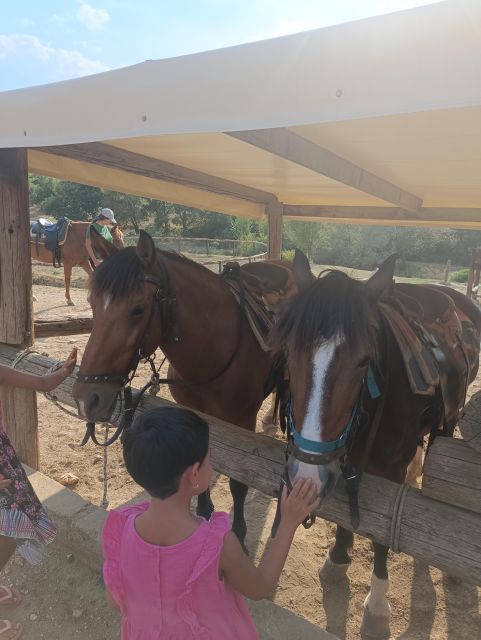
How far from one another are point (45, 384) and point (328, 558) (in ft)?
6.59

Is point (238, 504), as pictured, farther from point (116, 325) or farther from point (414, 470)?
point (414, 470)

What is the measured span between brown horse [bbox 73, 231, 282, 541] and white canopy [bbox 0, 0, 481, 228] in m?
0.61

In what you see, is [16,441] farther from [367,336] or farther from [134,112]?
[367,336]

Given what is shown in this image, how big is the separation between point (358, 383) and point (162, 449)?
75 centimetres

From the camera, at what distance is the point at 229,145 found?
2680mm

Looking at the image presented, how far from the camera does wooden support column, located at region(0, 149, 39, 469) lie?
8.29 feet

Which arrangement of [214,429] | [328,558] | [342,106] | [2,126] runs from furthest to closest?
[328,558], [214,429], [2,126], [342,106]

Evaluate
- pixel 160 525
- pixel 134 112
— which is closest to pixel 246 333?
pixel 134 112

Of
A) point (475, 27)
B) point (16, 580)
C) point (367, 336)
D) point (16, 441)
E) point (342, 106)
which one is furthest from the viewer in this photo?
point (16, 441)

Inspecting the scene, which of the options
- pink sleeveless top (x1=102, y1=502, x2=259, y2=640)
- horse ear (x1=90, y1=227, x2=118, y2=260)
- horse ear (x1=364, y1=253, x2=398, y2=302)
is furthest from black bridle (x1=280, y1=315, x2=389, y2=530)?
horse ear (x1=90, y1=227, x2=118, y2=260)

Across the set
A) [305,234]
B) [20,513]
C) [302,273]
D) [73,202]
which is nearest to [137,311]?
[302,273]

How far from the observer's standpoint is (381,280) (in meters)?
1.52

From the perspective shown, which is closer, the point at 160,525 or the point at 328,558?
the point at 160,525

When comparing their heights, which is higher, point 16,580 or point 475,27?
point 475,27
